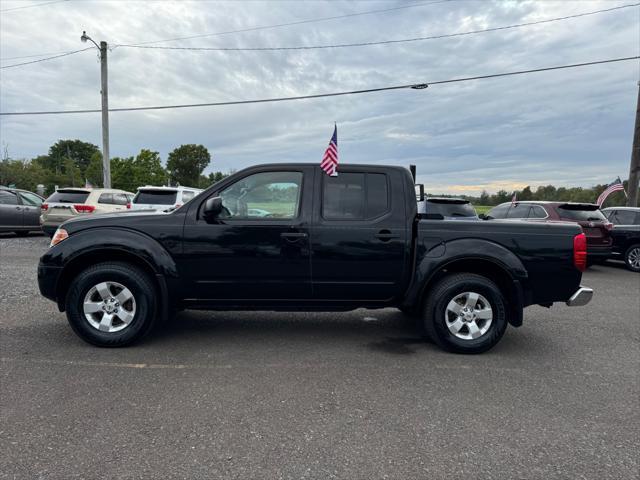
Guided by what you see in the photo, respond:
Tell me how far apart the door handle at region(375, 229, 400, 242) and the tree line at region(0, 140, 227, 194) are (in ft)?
128

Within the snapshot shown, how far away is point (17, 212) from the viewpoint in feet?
42.8

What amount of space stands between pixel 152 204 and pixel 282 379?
29.0 ft

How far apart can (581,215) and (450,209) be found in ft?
9.74

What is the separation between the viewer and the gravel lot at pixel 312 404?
7.84 feet

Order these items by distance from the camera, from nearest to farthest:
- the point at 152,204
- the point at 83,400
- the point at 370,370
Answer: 1. the point at 83,400
2. the point at 370,370
3. the point at 152,204

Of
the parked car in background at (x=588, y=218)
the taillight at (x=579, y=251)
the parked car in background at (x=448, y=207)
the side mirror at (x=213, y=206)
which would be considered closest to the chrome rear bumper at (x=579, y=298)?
the taillight at (x=579, y=251)

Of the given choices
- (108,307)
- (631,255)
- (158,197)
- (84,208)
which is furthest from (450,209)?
(84,208)

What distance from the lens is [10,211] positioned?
42.4 feet

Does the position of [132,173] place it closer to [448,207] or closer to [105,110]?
[105,110]

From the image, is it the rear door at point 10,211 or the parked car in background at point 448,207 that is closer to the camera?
the parked car in background at point 448,207

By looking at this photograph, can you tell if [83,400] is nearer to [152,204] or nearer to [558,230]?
[558,230]

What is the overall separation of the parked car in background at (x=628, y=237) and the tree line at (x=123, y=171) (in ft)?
121

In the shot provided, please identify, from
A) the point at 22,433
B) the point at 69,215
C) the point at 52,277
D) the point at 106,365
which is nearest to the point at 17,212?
the point at 69,215

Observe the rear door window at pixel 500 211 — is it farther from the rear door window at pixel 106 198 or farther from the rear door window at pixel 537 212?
the rear door window at pixel 106 198
